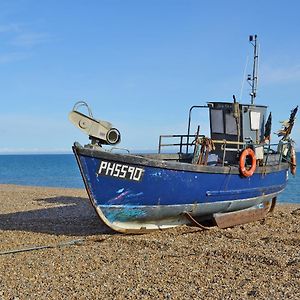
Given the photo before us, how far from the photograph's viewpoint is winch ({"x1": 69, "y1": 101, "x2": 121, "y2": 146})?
915 centimetres

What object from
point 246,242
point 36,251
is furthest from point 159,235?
point 36,251

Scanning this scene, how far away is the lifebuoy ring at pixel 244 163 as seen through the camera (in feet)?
36.0

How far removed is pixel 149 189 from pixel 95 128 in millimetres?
1723

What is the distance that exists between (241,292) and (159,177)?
3863 mm

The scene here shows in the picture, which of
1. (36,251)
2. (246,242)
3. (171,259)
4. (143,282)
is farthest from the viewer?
(246,242)

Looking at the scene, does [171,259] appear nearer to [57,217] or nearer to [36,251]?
[36,251]

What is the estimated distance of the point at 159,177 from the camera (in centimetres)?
952

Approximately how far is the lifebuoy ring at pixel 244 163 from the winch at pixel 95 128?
3.36 meters

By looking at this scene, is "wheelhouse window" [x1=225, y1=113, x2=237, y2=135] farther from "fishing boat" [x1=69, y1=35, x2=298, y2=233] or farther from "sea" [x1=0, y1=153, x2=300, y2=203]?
"sea" [x1=0, y1=153, x2=300, y2=203]

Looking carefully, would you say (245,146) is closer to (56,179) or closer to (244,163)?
(244,163)

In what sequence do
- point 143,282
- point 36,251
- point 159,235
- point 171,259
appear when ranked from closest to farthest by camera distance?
point 143,282 → point 171,259 → point 36,251 → point 159,235

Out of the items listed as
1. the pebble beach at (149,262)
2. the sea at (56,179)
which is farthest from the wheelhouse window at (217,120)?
the sea at (56,179)

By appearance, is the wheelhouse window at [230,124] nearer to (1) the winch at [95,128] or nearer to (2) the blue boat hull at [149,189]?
(2) the blue boat hull at [149,189]

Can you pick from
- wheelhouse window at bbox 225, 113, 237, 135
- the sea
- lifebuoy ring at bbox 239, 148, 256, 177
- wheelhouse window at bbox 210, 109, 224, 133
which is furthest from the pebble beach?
the sea
